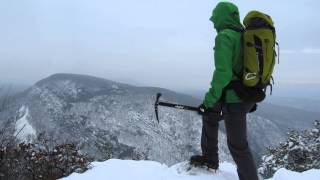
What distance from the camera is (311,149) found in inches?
784

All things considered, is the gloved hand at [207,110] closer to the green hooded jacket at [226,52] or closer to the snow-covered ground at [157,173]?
the green hooded jacket at [226,52]

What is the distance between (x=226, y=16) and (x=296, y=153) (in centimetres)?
1688

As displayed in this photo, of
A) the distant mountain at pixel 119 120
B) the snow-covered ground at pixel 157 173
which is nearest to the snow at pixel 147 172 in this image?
the snow-covered ground at pixel 157 173

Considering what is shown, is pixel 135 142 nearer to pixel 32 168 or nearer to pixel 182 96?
pixel 182 96

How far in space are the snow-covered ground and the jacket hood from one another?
2.30m

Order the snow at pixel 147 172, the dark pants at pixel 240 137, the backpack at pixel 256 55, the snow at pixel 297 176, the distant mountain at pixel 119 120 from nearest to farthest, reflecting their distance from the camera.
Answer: the backpack at pixel 256 55, the dark pants at pixel 240 137, the snow at pixel 147 172, the snow at pixel 297 176, the distant mountain at pixel 119 120

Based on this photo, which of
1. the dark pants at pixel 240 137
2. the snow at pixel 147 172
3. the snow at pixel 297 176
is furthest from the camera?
the snow at pixel 297 176

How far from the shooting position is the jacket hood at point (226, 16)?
5.37 m

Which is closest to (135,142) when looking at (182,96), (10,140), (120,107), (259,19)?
(120,107)

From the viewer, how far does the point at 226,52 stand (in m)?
4.96

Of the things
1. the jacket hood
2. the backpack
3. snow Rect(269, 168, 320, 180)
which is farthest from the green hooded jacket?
snow Rect(269, 168, 320, 180)

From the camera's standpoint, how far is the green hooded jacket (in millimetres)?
4969

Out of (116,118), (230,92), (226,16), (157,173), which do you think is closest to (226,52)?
(230,92)

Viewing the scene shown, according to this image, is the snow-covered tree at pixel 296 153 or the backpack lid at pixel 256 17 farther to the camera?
the snow-covered tree at pixel 296 153
